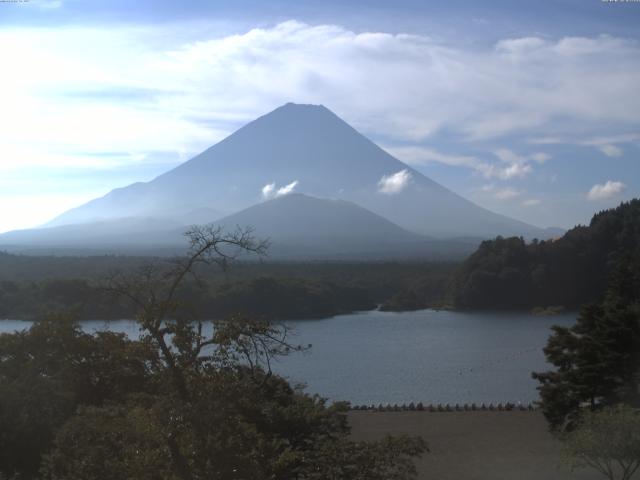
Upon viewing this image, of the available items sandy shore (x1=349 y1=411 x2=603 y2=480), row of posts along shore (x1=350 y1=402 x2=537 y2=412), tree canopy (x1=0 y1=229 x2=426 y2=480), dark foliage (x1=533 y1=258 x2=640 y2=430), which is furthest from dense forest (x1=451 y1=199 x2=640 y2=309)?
tree canopy (x1=0 y1=229 x2=426 y2=480)

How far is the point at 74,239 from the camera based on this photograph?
81188 mm

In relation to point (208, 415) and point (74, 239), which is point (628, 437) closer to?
point (208, 415)

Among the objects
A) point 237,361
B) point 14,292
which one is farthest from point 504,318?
point 237,361

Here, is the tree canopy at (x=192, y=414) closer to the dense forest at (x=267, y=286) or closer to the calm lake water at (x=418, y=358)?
the calm lake water at (x=418, y=358)

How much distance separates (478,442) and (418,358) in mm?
8335

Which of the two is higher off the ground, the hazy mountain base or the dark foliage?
the hazy mountain base

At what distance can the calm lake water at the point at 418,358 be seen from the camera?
13.3 meters

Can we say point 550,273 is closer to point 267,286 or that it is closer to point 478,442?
point 267,286

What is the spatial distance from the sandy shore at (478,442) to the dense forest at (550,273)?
18.3 meters

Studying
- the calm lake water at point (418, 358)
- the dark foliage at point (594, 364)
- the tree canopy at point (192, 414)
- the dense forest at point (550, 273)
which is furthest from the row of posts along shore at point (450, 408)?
the dense forest at point (550, 273)

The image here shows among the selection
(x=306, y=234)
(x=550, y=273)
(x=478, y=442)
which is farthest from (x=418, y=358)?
(x=306, y=234)

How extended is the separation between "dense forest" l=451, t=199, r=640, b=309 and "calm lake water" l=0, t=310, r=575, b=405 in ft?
8.91

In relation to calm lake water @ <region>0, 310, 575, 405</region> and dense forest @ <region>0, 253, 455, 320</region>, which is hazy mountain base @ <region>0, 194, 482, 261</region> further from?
calm lake water @ <region>0, 310, 575, 405</region>

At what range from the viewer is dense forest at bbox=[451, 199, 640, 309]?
28.5 m
